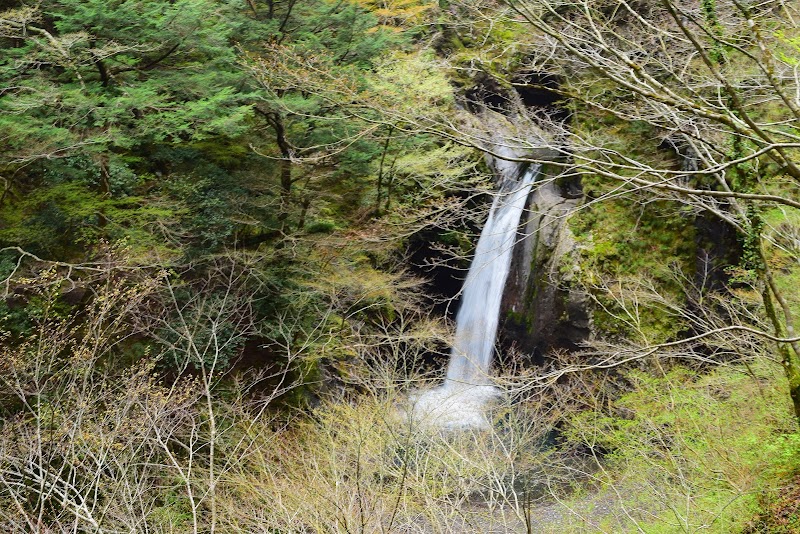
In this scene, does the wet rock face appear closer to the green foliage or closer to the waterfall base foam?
the waterfall base foam

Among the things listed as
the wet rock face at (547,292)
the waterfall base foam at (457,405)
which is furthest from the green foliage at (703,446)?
the wet rock face at (547,292)

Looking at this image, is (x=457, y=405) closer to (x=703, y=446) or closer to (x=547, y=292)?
(x=547, y=292)

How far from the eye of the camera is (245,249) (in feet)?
34.5

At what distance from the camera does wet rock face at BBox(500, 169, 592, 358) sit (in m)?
12.9

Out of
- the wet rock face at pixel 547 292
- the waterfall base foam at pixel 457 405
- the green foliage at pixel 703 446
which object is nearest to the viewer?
the green foliage at pixel 703 446

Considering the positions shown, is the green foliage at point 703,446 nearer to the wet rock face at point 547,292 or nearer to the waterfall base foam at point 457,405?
the waterfall base foam at point 457,405

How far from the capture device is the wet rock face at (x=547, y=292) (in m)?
12.9

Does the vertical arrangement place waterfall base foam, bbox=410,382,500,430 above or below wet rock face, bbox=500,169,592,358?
below

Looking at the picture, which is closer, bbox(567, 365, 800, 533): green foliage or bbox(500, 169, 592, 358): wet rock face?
bbox(567, 365, 800, 533): green foliage

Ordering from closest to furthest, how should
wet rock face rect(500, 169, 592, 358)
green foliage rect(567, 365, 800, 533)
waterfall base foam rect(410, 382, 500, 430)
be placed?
1. green foliage rect(567, 365, 800, 533)
2. waterfall base foam rect(410, 382, 500, 430)
3. wet rock face rect(500, 169, 592, 358)

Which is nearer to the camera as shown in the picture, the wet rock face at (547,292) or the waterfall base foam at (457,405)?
the waterfall base foam at (457,405)

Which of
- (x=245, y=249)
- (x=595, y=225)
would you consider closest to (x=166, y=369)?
(x=245, y=249)

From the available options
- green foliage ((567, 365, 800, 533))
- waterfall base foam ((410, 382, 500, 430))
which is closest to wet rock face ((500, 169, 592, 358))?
waterfall base foam ((410, 382, 500, 430))

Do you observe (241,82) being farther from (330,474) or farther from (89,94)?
(330,474)
